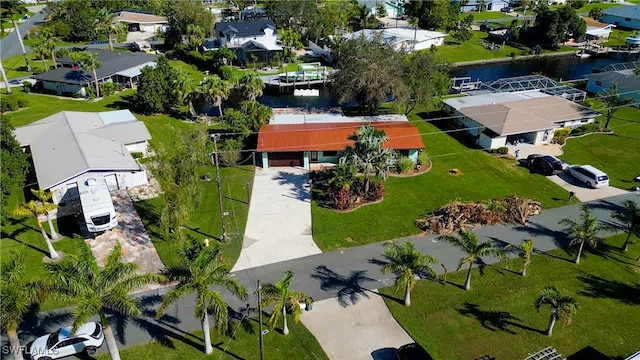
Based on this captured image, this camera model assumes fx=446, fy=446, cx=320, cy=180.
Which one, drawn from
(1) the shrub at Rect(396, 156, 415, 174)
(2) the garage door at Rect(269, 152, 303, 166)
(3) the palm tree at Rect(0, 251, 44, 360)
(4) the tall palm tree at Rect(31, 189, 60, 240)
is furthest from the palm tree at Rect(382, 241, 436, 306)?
(4) the tall palm tree at Rect(31, 189, 60, 240)

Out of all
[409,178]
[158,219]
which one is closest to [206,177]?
[158,219]

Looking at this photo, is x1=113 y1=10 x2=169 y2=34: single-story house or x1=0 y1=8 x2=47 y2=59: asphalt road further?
x1=113 y1=10 x2=169 y2=34: single-story house

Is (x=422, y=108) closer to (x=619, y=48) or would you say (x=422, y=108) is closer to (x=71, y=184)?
(x=71, y=184)

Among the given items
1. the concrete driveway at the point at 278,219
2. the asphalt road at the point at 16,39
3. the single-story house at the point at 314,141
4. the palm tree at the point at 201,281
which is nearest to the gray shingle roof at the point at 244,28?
the asphalt road at the point at 16,39

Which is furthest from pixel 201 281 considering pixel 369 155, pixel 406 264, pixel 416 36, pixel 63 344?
pixel 416 36

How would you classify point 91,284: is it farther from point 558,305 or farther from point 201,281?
point 558,305

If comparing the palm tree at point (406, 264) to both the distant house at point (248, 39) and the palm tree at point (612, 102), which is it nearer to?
the palm tree at point (612, 102)

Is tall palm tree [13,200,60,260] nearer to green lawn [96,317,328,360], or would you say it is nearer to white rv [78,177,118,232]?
white rv [78,177,118,232]
